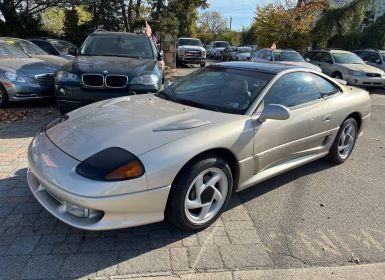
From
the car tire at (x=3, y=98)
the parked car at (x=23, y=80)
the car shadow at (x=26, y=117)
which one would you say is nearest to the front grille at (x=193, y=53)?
the car shadow at (x=26, y=117)

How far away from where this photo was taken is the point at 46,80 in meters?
8.10

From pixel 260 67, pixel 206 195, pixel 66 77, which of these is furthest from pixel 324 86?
pixel 66 77

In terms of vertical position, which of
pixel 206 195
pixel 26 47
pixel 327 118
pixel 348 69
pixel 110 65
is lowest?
pixel 206 195

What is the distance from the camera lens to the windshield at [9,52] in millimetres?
8648

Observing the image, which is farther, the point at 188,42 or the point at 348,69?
the point at 188,42

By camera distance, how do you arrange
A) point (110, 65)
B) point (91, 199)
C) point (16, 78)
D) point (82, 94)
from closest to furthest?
point (91, 199) → point (82, 94) → point (110, 65) → point (16, 78)

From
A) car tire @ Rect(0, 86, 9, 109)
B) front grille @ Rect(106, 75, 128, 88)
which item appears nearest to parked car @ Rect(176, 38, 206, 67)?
car tire @ Rect(0, 86, 9, 109)

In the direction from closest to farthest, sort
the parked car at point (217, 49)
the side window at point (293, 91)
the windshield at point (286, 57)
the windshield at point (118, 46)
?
1. the side window at point (293, 91)
2. the windshield at point (118, 46)
3. the windshield at point (286, 57)
4. the parked car at point (217, 49)

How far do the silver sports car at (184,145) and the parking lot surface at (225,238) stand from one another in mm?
288

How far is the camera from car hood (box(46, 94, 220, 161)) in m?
3.08

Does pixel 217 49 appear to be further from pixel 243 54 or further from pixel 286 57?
pixel 286 57

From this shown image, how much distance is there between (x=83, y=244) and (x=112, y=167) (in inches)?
30.5

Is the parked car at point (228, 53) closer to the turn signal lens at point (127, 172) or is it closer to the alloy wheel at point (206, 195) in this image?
the alloy wheel at point (206, 195)

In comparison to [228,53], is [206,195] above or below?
below
